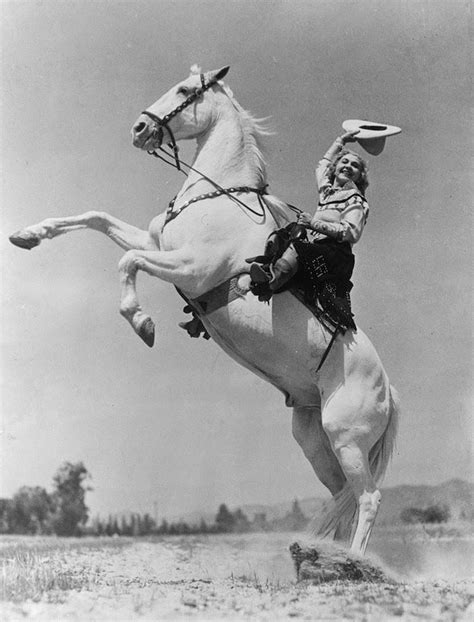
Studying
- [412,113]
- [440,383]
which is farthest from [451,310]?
[412,113]

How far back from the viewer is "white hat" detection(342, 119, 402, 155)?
6098 mm

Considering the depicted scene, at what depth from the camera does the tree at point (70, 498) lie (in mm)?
7344

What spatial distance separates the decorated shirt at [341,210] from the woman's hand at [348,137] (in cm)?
19

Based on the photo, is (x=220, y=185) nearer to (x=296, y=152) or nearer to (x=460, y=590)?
(x=296, y=152)

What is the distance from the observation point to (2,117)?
7.12 metres

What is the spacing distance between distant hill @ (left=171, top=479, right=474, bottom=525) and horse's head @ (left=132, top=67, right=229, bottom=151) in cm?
286

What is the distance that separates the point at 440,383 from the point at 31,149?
12.0 feet

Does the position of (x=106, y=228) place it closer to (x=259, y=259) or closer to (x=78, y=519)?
(x=259, y=259)

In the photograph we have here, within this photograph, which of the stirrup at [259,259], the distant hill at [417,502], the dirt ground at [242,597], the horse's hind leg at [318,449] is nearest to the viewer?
the dirt ground at [242,597]

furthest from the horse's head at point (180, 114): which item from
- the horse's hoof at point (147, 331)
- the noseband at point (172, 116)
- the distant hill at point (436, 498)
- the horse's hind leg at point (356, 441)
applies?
the distant hill at point (436, 498)

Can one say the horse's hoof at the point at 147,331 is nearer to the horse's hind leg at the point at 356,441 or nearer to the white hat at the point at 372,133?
the horse's hind leg at the point at 356,441

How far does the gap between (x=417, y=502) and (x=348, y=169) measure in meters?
2.72

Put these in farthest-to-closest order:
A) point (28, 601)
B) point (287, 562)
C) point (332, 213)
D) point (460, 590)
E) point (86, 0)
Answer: point (86, 0) → point (287, 562) → point (332, 213) → point (460, 590) → point (28, 601)

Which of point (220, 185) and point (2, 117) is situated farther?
point (2, 117)
